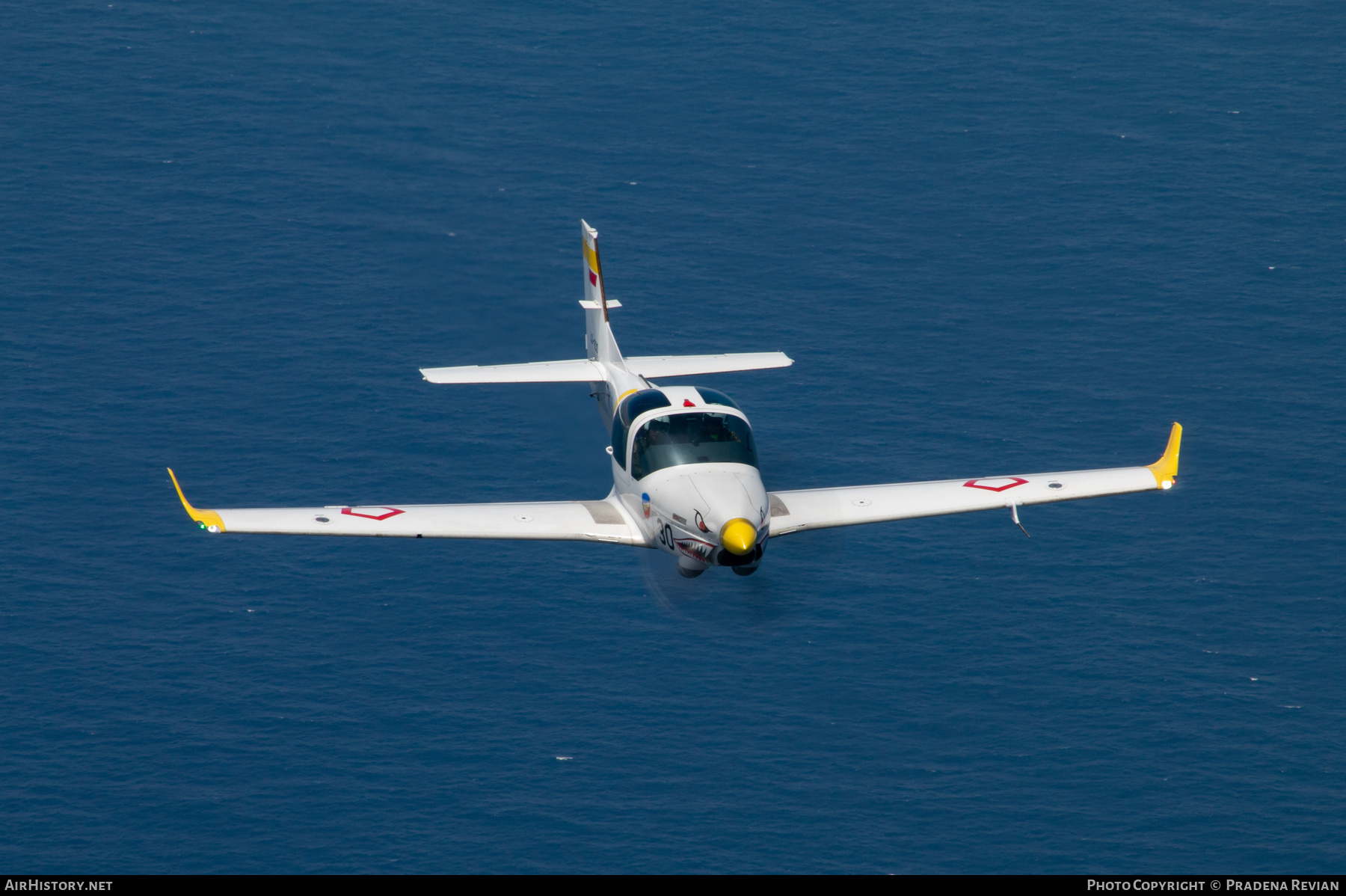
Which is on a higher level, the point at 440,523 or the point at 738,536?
the point at 440,523

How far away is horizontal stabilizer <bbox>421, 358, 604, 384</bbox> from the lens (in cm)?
8862

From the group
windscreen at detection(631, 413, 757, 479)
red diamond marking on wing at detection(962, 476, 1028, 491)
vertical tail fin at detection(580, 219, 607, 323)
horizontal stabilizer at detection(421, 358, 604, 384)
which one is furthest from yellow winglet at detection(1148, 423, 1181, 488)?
vertical tail fin at detection(580, 219, 607, 323)

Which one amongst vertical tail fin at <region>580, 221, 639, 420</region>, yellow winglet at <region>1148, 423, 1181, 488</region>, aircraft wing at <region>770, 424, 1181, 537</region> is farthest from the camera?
vertical tail fin at <region>580, 221, 639, 420</region>

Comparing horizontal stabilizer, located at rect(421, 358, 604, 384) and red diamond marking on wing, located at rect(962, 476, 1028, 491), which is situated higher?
horizontal stabilizer, located at rect(421, 358, 604, 384)

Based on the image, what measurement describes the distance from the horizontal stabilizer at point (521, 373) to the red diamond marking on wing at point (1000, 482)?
21.0m

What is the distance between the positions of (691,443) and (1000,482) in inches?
627

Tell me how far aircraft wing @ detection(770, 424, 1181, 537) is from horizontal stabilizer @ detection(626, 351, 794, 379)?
1072cm

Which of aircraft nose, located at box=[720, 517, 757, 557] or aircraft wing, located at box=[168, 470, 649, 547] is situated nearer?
aircraft nose, located at box=[720, 517, 757, 557]

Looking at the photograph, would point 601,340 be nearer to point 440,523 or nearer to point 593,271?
point 593,271

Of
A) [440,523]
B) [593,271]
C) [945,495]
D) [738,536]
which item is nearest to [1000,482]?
[945,495]

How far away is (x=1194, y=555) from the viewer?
179 m

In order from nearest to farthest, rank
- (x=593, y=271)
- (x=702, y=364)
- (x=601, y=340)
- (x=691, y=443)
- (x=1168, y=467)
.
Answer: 1. (x=691, y=443)
2. (x=1168, y=467)
3. (x=702, y=364)
4. (x=601, y=340)
5. (x=593, y=271)

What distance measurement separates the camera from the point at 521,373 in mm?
90750

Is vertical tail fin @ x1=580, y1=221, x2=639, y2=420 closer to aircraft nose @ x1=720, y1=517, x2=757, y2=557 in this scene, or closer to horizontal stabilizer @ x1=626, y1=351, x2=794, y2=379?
horizontal stabilizer @ x1=626, y1=351, x2=794, y2=379
